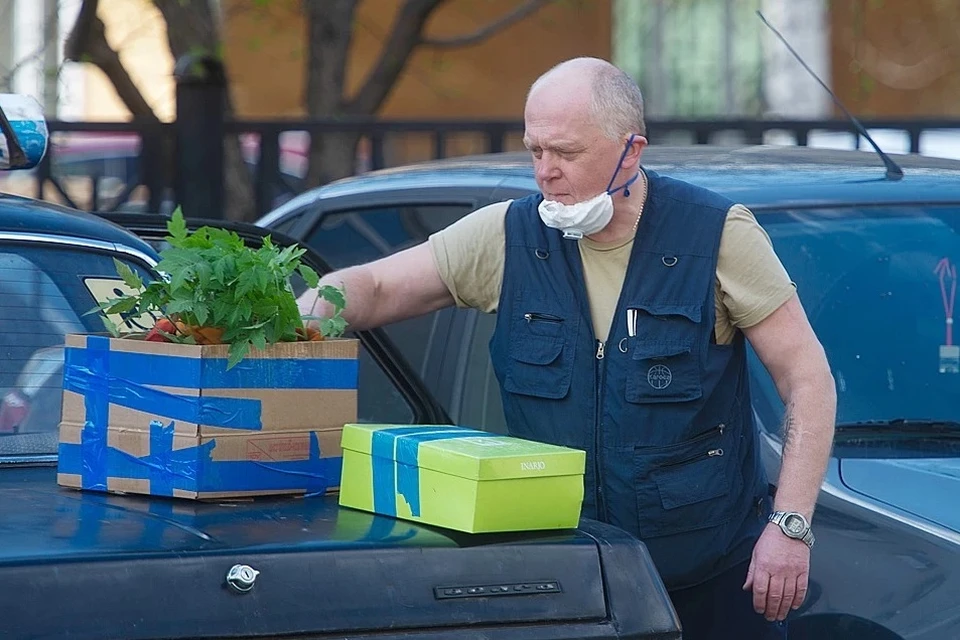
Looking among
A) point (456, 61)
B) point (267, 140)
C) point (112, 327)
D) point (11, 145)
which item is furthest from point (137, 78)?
point (112, 327)

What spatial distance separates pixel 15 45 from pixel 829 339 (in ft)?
29.8

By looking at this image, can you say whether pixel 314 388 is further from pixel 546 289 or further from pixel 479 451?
pixel 546 289

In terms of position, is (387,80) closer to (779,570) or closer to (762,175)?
(762,175)

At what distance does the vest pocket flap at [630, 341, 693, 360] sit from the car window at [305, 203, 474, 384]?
1.16 meters

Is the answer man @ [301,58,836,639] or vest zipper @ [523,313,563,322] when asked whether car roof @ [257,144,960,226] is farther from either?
vest zipper @ [523,313,563,322]

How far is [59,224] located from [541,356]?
1075 millimetres

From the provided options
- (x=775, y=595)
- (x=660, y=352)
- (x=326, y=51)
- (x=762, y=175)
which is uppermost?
(x=326, y=51)

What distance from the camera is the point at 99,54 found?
849 cm

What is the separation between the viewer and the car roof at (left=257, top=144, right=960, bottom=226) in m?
3.80

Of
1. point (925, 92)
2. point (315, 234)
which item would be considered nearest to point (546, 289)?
point (315, 234)

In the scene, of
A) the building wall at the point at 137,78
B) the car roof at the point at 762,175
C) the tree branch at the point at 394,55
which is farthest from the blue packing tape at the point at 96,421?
the building wall at the point at 137,78

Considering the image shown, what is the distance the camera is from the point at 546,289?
323 cm

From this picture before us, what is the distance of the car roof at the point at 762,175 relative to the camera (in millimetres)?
3801

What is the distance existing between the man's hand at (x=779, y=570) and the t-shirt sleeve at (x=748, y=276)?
0.43 metres
